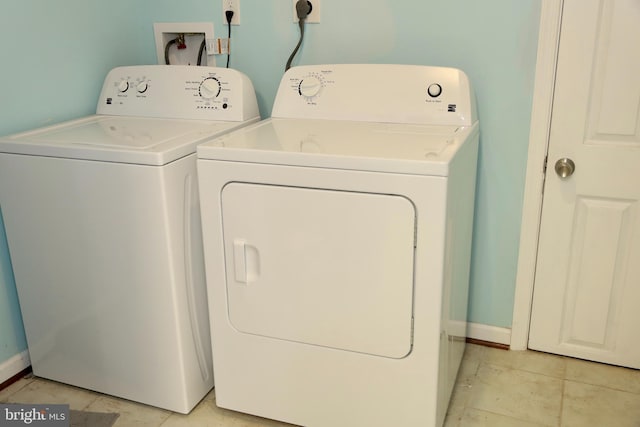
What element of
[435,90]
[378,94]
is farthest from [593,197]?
[378,94]

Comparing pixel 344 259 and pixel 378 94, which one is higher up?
pixel 378 94

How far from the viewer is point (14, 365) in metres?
2.08

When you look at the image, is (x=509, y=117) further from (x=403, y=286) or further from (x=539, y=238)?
(x=403, y=286)

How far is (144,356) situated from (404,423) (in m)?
0.84

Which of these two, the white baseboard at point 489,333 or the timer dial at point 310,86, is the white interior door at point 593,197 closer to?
the white baseboard at point 489,333

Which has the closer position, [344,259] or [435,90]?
[344,259]

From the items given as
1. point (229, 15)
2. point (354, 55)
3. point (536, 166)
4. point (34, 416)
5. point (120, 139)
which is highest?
point (229, 15)

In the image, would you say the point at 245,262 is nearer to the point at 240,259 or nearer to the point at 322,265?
the point at 240,259

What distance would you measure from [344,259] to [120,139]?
80cm

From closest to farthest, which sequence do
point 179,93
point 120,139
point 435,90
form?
point 120,139
point 435,90
point 179,93

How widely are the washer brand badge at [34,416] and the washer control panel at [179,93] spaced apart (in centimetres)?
108

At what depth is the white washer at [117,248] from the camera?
67.0 inches

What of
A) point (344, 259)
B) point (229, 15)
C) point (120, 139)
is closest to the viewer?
point (344, 259)

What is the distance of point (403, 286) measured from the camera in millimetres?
1536
